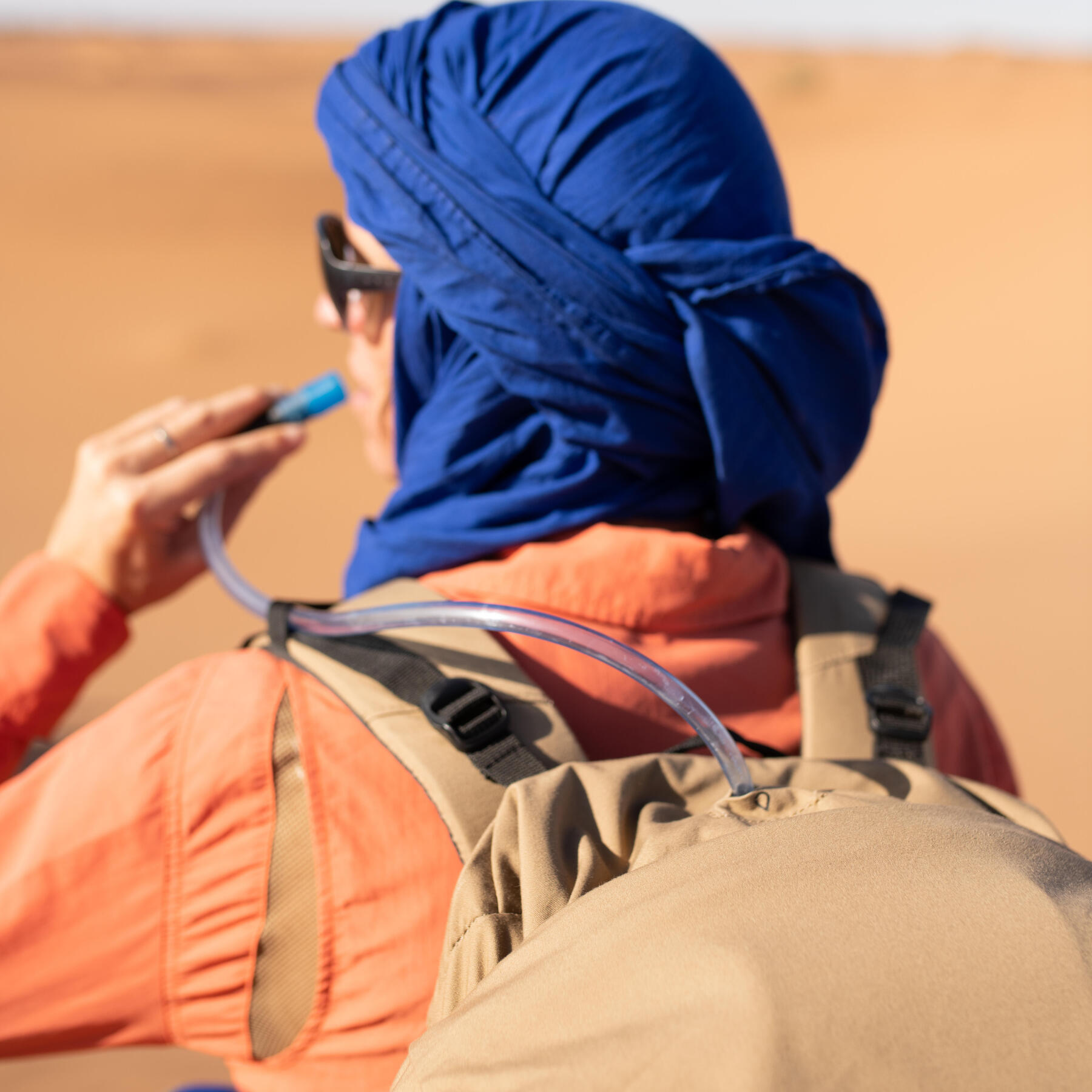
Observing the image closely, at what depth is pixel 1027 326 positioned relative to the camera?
986 centimetres

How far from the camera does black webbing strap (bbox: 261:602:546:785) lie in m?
0.99

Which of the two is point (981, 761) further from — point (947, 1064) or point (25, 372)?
point (25, 372)

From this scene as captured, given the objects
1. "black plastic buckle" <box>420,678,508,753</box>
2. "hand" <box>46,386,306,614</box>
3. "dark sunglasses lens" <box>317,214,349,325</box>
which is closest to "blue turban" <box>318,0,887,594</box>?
"dark sunglasses lens" <box>317,214,349,325</box>

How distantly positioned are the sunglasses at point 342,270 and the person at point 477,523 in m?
0.02

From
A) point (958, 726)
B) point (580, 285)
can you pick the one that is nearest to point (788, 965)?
point (580, 285)

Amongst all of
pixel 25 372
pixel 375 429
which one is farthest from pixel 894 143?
pixel 375 429

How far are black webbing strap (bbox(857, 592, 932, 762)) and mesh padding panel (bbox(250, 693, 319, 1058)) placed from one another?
2.09 feet

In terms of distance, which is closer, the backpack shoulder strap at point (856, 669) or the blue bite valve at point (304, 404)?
the backpack shoulder strap at point (856, 669)

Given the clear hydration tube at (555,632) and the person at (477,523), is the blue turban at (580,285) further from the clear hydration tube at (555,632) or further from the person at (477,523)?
the clear hydration tube at (555,632)

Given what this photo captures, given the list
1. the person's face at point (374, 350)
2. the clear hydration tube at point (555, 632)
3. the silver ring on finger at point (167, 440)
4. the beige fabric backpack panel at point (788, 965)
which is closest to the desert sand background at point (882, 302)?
the silver ring on finger at point (167, 440)

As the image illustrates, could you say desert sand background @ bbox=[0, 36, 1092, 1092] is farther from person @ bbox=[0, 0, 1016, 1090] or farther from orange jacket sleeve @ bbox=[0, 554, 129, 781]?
person @ bbox=[0, 0, 1016, 1090]

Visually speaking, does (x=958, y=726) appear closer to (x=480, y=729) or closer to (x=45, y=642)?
(x=480, y=729)

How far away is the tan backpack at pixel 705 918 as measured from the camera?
0.62m

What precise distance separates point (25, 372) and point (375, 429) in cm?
798
